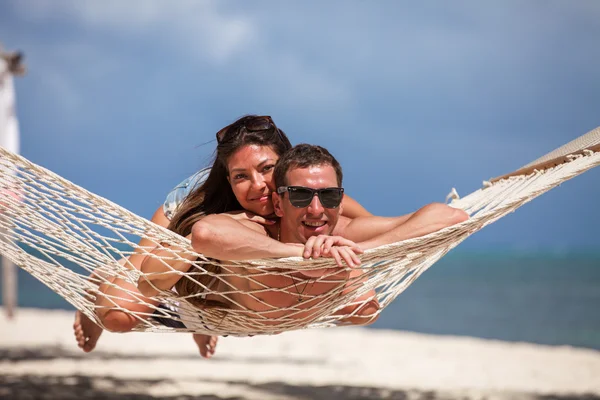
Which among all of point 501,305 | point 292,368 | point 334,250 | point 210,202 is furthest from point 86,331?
point 501,305

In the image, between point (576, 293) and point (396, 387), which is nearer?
point (396, 387)

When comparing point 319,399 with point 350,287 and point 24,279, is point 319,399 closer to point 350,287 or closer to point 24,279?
point 350,287

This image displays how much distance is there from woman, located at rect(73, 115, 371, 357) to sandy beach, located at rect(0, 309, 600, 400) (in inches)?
59.2

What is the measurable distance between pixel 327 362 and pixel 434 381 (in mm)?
897

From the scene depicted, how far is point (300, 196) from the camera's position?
69.5 inches

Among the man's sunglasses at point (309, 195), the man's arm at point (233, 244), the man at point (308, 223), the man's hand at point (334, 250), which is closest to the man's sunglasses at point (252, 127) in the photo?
the man at point (308, 223)

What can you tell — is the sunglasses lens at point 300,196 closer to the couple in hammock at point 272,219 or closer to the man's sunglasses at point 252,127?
the couple in hammock at point 272,219

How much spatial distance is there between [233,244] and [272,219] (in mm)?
367

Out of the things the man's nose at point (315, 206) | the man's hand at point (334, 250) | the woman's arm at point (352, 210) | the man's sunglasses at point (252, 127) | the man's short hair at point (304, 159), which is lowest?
the man's hand at point (334, 250)

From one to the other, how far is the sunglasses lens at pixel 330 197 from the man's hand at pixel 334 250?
20 cm

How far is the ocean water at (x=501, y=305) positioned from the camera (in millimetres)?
10180

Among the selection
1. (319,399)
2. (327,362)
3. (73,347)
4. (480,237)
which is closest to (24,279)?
(73,347)

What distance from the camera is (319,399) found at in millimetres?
3734

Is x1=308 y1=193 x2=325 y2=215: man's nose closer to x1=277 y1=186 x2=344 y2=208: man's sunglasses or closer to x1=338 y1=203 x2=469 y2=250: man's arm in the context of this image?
x1=277 y1=186 x2=344 y2=208: man's sunglasses
